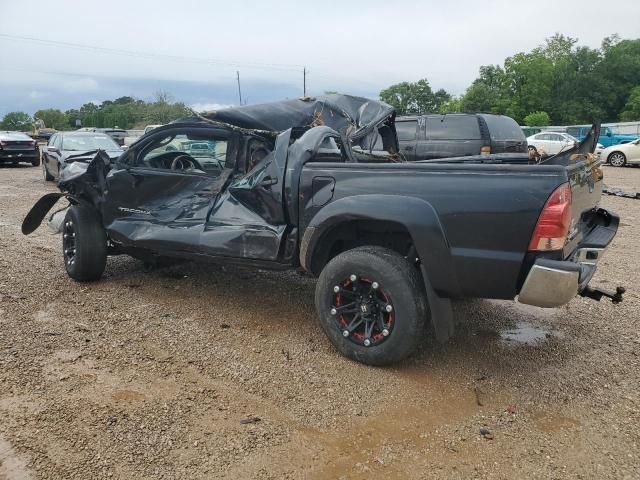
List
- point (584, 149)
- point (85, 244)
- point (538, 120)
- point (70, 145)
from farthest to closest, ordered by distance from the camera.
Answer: point (538, 120), point (70, 145), point (85, 244), point (584, 149)

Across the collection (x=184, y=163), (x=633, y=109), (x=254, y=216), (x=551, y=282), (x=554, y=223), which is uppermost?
(x=633, y=109)

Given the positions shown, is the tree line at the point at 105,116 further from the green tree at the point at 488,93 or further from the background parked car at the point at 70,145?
the background parked car at the point at 70,145

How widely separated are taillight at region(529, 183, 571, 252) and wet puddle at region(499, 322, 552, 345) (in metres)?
1.39

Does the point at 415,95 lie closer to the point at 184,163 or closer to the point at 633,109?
the point at 633,109

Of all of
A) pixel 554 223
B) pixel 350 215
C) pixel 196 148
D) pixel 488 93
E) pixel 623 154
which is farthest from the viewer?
pixel 488 93

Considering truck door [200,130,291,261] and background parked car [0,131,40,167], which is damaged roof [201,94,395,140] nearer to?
truck door [200,130,291,261]

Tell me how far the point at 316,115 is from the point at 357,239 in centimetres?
151

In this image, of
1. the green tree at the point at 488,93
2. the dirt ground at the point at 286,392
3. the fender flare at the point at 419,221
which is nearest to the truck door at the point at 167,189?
the dirt ground at the point at 286,392

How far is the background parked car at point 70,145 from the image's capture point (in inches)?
537

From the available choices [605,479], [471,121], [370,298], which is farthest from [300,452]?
[471,121]

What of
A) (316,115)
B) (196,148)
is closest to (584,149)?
(316,115)

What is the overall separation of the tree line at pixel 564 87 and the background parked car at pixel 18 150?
137 ft

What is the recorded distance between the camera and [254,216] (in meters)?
4.38

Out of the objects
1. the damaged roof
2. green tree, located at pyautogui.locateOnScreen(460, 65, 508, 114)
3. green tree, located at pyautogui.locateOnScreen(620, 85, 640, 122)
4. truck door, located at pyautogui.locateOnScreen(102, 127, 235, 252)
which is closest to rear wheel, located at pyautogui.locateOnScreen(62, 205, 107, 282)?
truck door, located at pyautogui.locateOnScreen(102, 127, 235, 252)
